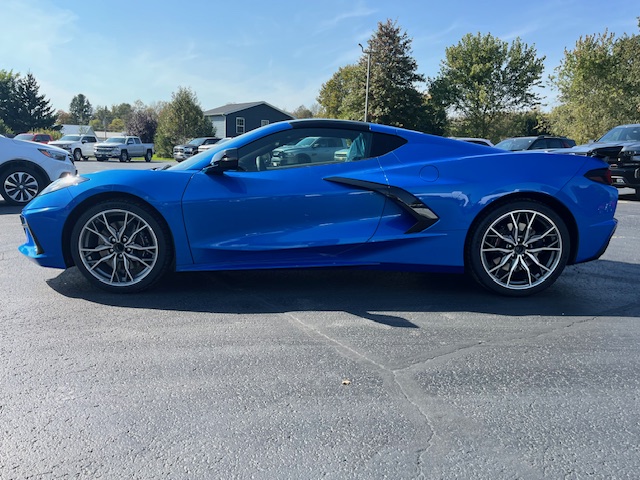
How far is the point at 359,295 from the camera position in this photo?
12.9 ft

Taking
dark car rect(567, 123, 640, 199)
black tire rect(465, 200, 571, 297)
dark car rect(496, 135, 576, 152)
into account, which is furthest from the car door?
dark car rect(496, 135, 576, 152)

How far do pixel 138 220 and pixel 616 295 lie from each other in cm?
396

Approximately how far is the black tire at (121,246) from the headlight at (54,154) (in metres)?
6.20

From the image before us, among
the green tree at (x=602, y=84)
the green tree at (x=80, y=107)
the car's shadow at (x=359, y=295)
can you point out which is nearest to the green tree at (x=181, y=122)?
the green tree at (x=602, y=84)

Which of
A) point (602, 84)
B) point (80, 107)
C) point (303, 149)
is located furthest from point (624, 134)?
point (80, 107)

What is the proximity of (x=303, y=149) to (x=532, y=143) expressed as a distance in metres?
12.3

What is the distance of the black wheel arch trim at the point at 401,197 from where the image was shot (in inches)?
145

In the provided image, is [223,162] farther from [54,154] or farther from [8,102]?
[8,102]

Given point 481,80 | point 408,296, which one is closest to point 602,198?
point 408,296

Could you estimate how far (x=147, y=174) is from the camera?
376 cm

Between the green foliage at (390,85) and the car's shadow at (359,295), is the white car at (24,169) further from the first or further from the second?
the green foliage at (390,85)

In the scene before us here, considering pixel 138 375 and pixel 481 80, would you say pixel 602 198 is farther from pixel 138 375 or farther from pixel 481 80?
pixel 481 80

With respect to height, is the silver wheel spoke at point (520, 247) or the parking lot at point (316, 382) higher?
the silver wheel spoke at point (520, 247)

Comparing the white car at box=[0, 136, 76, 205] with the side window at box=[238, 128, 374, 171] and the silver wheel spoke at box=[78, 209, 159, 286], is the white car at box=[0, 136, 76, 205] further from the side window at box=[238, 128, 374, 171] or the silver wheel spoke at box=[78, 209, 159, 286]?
the side window at box=[238, 128, 374, 171]
